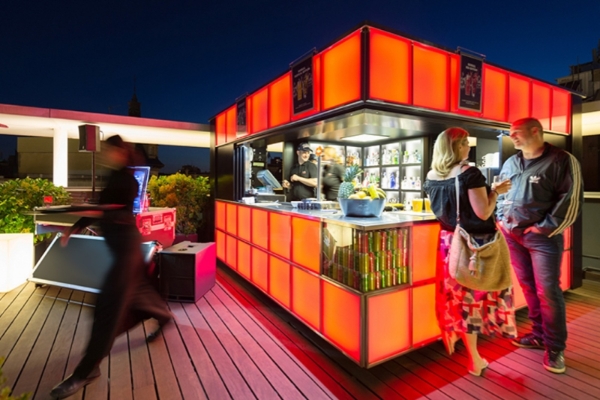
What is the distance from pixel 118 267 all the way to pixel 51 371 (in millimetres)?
1034

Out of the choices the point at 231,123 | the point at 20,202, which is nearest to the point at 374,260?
the point at 231,123

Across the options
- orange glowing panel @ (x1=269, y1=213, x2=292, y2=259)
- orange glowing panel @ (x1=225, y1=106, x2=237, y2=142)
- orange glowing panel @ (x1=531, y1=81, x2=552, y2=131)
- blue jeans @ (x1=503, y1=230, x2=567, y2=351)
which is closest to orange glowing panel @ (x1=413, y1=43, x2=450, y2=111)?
blue jeans @ (x1=503, y1=230, x2=567, y2=351)

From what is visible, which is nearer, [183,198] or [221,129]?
[221,129]

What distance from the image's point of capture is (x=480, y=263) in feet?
7.34

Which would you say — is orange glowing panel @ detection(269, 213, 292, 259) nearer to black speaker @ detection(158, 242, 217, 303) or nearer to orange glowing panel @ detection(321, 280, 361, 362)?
orange glowing panel @ detection(321, 280, 361, 362)

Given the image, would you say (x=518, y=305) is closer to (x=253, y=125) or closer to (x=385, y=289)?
(x=385, y=289)

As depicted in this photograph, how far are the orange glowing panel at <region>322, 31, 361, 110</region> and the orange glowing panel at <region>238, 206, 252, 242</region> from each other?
2.05m

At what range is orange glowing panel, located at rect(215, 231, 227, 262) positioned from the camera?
569 cm

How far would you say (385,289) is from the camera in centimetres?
248

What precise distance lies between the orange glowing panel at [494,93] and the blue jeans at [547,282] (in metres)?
1.58

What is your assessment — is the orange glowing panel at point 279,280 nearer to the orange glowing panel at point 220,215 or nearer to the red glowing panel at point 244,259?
the red glowing panel at point 244,259

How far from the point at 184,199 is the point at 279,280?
3.99 meters

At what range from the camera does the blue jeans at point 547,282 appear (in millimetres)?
2543

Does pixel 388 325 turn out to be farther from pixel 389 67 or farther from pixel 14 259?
pixel 14 259
